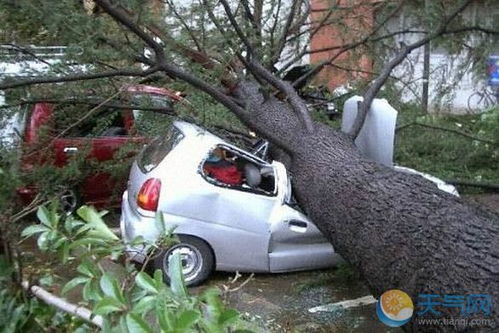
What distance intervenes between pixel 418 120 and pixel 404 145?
3.41ft

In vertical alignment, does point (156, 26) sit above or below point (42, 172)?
above

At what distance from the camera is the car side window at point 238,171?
5.40 metres

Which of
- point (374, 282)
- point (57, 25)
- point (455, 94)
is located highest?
point (57, 25)

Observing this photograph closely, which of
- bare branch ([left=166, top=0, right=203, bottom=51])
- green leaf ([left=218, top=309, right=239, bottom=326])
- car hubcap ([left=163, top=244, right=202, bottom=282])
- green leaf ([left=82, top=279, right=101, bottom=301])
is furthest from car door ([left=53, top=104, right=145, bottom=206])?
green leaf ([left=218, top=309, right=239, bottom=326])

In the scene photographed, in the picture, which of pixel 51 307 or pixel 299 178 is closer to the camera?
pixel 51 307

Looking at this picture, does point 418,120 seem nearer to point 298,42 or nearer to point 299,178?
point 298,42

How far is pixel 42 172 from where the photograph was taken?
5387 mm

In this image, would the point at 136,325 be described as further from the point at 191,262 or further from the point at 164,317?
the point at 191,262

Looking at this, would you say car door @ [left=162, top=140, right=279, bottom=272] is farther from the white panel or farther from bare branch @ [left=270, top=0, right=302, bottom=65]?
bare branch @ [left=270, top=0, right=302, bottom=65]

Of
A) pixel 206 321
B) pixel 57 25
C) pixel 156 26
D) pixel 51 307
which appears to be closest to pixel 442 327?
pixel 206 321

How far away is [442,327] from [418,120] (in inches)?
187


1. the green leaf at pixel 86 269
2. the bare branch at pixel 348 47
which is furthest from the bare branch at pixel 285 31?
the green leaf at pixel 86 269

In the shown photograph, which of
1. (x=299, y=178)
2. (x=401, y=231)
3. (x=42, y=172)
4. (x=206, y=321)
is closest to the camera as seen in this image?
(x=206, y=321)

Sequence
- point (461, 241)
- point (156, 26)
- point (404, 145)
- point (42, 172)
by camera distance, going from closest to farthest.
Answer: point (461, 241) → point (156, 26) → point (42, 172) → point (404, 145)
